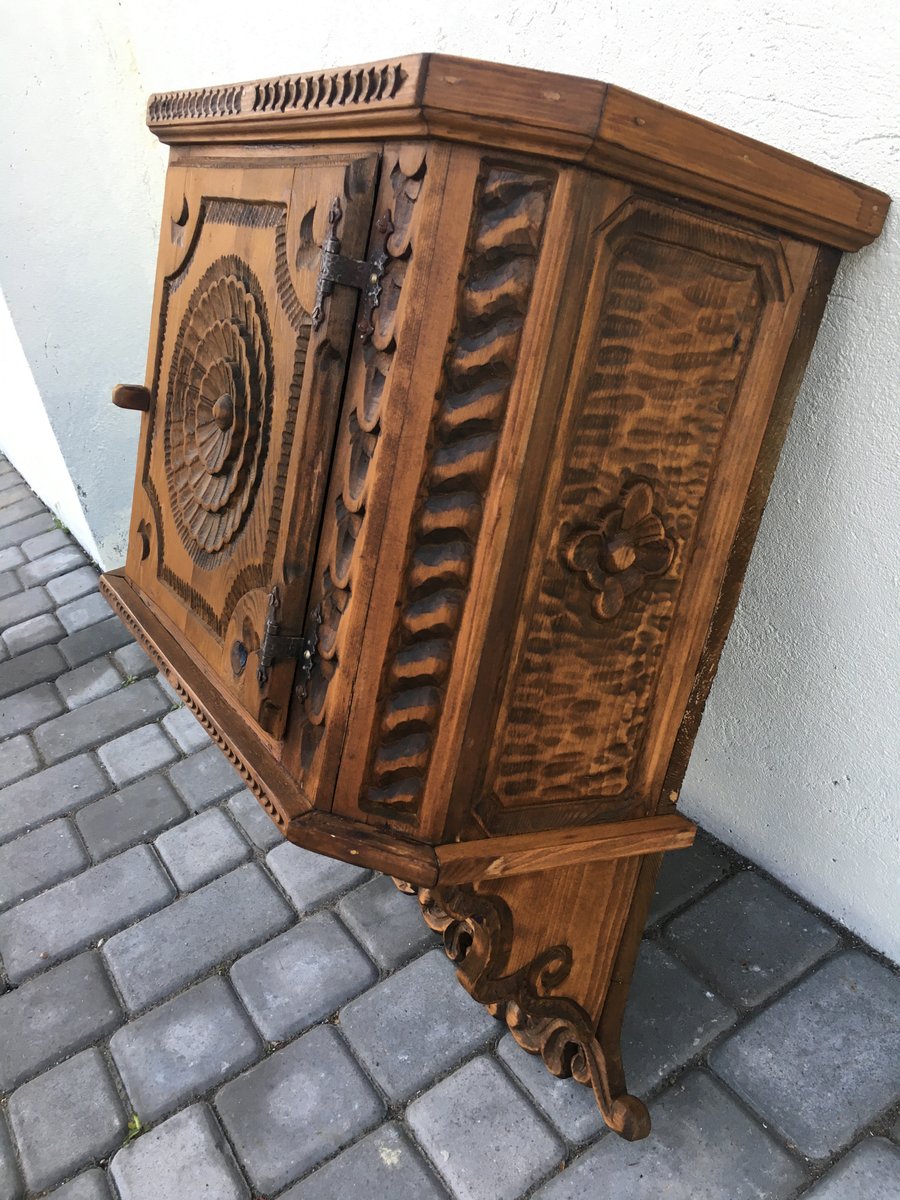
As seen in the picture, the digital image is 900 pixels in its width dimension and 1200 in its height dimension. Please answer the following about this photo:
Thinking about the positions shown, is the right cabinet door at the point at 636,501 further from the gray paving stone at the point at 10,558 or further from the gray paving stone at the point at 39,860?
the gray paving stone at the point at 10,558

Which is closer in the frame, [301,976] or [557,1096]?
[557,1096]

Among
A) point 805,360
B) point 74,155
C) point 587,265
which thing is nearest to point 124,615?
point 587,265

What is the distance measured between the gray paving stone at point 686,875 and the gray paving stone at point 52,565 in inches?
89.6

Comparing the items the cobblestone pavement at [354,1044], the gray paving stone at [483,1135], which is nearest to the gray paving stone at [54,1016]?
the cobblestone pavement at [354,1044]

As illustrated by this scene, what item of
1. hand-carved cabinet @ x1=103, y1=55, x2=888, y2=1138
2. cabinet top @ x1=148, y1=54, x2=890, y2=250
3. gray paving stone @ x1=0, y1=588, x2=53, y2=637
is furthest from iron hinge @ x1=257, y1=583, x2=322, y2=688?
gray paving stone @ x1=0, y1=588, x2=53, y2=637

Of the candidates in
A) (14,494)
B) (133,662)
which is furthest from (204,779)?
(14,494)

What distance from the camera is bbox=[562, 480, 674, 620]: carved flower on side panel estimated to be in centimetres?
100

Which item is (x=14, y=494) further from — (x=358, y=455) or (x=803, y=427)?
(x=803, y=427)

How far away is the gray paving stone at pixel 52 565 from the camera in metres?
3.14

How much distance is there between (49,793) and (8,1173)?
0.94 metres

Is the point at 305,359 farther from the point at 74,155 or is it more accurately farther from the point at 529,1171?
the point at 74,155

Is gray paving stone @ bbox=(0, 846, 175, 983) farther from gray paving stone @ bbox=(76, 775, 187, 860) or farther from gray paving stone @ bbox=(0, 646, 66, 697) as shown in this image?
gray paving stone @ bbox=(0, 646, 66, 697)

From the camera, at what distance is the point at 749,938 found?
160 centimetres

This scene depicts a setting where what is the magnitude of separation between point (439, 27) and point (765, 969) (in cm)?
185
